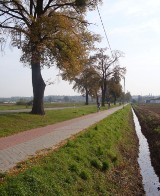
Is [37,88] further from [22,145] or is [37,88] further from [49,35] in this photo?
[22,145]

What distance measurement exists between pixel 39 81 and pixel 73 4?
21.8 feet

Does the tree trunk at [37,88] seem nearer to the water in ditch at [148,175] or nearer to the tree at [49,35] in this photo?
the tree at [49,35]

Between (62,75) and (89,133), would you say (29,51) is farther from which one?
(89,133)

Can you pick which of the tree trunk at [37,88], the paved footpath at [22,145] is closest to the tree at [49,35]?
the tree trunk at [37,88]

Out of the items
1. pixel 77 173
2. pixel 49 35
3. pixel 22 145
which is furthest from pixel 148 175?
pixel 49 35

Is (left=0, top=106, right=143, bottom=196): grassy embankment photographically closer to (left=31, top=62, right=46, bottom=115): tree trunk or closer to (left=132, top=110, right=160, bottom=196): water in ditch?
(left=132, top=110, right=160, bottom=196): water in ditch

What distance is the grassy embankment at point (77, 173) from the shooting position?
28.1 feet

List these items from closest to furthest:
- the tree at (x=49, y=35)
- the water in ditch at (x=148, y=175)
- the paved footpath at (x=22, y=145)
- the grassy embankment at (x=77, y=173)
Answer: the grassy embankment at (x=77, y=173), the paved footpath at (x=22, y=145), the water in ditch at (x=148, y=175), the tree at (x=49, y=35)

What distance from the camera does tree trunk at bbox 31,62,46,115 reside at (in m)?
28.8

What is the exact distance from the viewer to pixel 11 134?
17.2 meters

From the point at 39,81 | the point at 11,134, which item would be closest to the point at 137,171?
the point at 11,134

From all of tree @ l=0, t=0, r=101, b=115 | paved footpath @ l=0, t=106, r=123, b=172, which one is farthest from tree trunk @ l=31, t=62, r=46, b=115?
paved footpath @ l=0, t=106, r=123, b=172

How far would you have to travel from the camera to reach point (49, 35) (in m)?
25.8

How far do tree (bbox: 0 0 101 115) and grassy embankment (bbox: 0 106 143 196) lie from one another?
10.3 m
